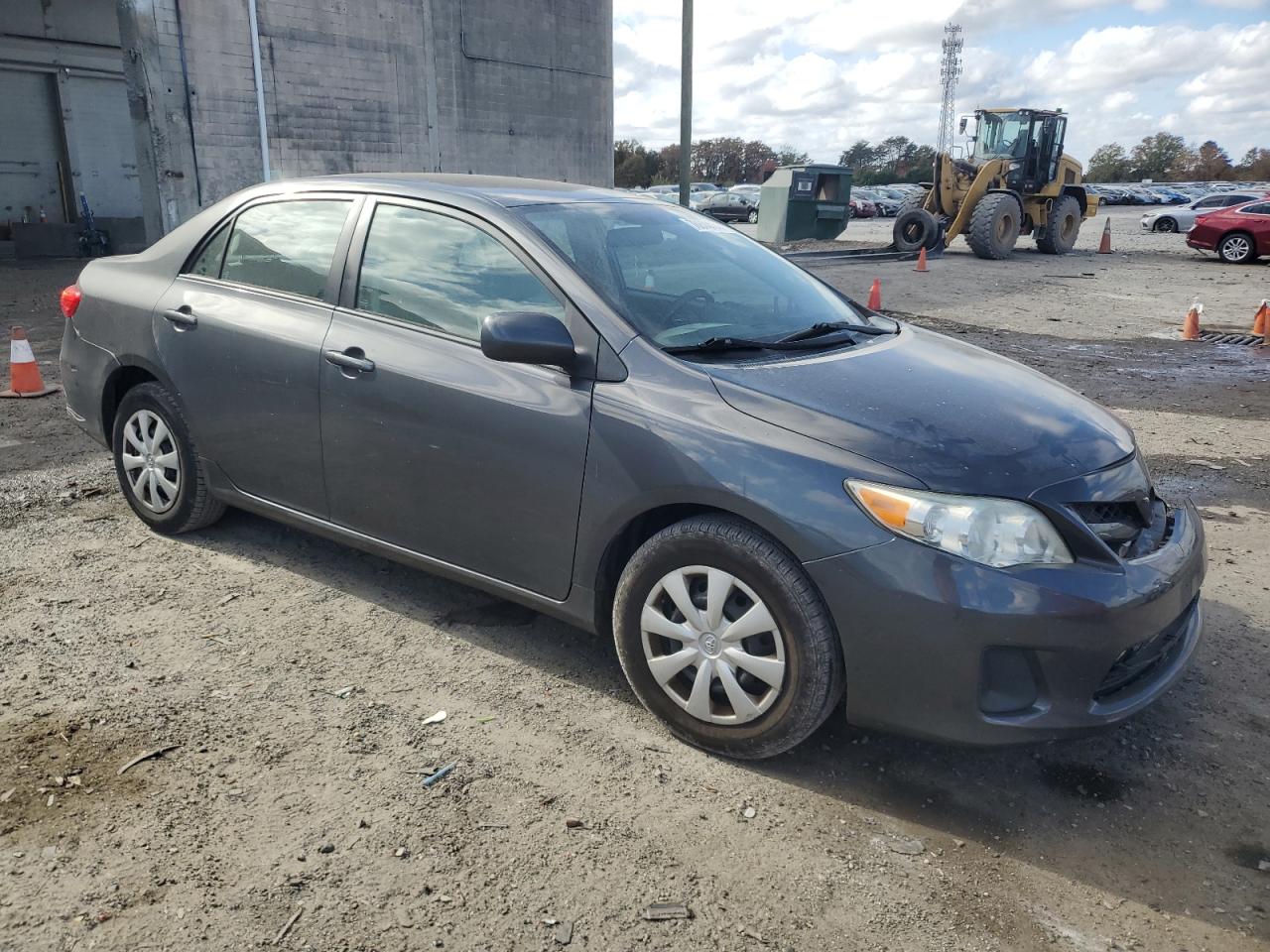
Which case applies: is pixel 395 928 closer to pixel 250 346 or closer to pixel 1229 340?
pixel 250 346

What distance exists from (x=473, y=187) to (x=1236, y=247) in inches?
957

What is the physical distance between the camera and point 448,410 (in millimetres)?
3408

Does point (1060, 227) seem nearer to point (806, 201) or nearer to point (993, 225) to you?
point (993, 225)

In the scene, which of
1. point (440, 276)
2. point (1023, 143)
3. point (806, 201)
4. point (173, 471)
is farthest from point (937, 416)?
point (1023, 143)

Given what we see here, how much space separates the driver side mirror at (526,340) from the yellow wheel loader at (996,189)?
2089 centimetres

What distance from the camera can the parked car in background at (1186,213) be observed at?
31734 mm

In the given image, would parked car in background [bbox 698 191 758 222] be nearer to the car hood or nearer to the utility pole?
the utility pole

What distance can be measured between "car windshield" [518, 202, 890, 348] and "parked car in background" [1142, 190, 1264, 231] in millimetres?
33353

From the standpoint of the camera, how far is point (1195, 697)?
3.49 m

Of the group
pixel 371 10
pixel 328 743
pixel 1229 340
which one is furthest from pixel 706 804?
pixel 371 10

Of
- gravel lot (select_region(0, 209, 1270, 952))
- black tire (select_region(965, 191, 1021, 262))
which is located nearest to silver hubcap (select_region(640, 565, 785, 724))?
gravel lot (select_region(0, 209, 1270, 952))

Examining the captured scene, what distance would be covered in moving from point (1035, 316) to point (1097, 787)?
12185mm

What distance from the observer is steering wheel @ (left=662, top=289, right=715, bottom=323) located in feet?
11.1

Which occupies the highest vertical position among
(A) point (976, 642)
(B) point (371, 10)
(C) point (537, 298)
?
(B) point (371, 10)
